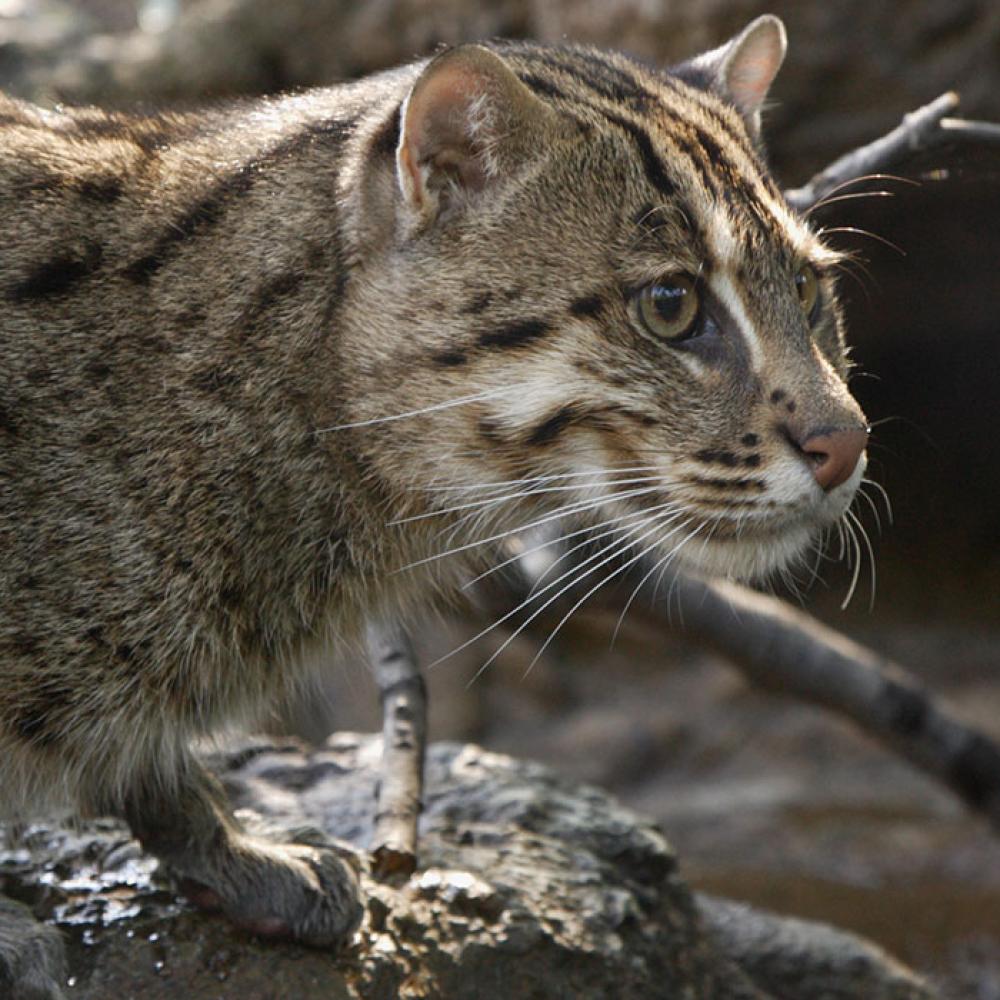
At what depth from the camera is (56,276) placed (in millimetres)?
3434

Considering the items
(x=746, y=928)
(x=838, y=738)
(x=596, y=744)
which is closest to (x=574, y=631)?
(x=596, y=744)

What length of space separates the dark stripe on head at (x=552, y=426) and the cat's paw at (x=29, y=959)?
152 cm

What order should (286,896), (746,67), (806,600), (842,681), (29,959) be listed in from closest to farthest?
(29,959) < (286,896) < (746,67) < (842,681) < (806,600)

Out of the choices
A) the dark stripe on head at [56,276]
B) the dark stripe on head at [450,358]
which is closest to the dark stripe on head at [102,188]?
the dark stripe on head at [56,276]

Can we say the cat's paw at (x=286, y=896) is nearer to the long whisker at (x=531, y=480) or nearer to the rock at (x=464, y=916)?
the rock at (x=464, y=916)

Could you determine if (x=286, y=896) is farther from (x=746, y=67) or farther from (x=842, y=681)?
(x=842, y=681)

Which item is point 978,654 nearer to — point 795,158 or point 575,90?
point 795,158

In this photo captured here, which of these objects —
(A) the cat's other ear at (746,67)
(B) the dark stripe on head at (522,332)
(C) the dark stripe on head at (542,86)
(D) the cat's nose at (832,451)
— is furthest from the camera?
(A) the cat's other ear at (746,67)

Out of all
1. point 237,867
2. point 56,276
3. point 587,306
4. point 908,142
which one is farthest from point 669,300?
point 237,867

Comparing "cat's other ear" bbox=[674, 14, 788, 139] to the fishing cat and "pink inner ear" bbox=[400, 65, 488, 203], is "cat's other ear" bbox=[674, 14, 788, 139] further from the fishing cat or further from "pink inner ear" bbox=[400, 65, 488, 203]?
"pink inner ear" bbox=[400, 65, 488, 203]

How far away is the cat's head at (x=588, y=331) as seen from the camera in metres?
3.30

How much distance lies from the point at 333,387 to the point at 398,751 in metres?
1.17

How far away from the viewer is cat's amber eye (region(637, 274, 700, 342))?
11.0ft

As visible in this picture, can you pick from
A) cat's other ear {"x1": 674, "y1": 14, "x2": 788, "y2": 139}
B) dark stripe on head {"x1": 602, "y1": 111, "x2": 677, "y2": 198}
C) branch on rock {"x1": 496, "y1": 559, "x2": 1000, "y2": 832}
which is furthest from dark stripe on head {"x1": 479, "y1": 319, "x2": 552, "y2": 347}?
branch on rock {"x1": 496, "y1": 559, "x2": 1000, "y2": 832}
